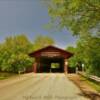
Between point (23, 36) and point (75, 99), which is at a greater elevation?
point (23, 36)

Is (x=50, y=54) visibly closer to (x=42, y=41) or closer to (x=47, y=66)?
(x=47, y=66)

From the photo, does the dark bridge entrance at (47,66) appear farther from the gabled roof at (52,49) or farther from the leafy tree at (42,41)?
the leafy tree at (42,41)

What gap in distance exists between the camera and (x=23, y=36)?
337 feet

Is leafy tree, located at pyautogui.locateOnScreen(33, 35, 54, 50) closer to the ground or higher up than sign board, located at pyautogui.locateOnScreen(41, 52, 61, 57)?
higher up

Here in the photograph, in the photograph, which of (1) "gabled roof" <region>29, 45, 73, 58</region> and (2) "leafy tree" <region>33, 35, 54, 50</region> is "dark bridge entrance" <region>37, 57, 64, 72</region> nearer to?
(1) "gabled roof" <region>29, 45, 73, 58</region>

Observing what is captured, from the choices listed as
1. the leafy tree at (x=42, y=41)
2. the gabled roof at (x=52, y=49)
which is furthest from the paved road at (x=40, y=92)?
the leafy tree at (x=42, y=41)

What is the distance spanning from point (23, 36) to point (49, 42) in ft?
47.1

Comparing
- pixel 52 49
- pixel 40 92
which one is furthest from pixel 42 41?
pixel 40 92

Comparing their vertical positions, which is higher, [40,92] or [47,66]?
[47,66]

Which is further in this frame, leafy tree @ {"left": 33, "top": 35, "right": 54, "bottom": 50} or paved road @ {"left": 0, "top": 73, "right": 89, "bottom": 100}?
leafy tree @ {"left": 33, "top": 35, "right": 54, "bottom": 50}

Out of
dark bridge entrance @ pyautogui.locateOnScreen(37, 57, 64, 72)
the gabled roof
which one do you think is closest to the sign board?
the gabled roof

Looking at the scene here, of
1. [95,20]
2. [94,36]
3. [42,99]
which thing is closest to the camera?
[42,99]

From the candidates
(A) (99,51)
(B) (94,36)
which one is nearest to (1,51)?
(A) (99,51)

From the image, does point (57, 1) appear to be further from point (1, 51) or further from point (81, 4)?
point (1, 51)
